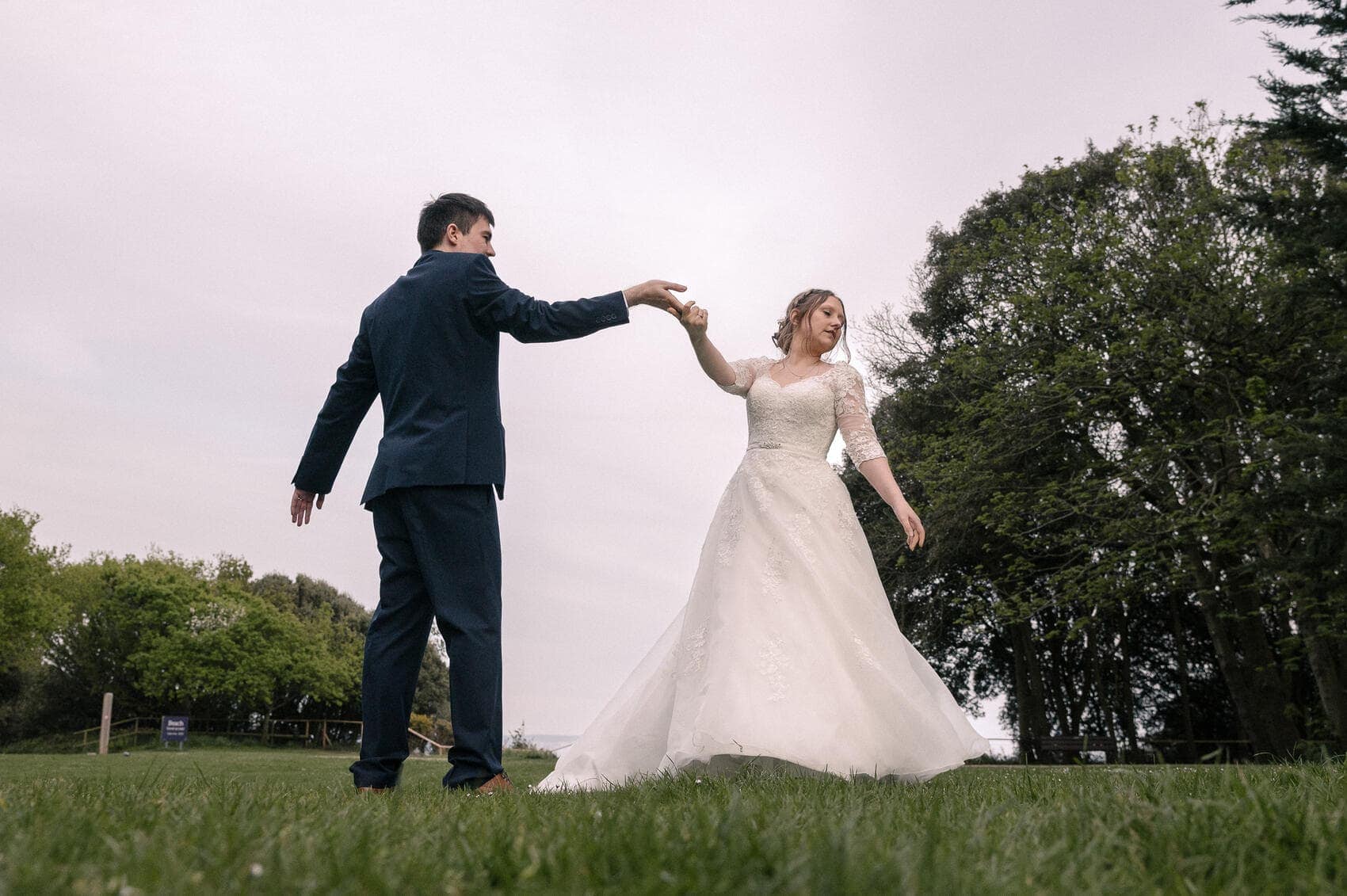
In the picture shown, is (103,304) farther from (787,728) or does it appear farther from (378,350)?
(787,728)

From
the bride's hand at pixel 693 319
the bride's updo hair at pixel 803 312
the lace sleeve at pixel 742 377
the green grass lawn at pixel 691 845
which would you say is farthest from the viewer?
the bride's updo hair at pixel 803 312

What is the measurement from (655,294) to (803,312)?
62.1 inches

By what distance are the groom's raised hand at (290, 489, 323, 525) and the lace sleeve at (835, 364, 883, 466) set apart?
10.2 ft

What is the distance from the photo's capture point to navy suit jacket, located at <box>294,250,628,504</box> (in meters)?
4.54

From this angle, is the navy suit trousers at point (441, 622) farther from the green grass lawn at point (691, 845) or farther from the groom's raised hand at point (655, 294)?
the green grass lawn at point (691, 845)

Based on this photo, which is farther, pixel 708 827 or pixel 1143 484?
pixel 1143 484

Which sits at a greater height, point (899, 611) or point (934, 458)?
point (934, 458)

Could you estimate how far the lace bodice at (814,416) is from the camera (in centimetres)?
593

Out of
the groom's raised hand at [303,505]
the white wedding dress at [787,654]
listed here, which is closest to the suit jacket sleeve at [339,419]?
the groom's raised hand at [303,505]

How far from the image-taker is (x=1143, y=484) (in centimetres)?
1773

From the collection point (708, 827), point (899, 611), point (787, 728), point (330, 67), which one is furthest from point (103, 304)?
point (708, 827)

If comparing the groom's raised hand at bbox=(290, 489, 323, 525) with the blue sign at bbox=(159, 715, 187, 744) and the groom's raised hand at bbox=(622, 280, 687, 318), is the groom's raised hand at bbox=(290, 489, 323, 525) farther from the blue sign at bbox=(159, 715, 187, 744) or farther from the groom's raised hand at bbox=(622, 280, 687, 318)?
the blue sign at bbox=(159, 715, 187, 744)

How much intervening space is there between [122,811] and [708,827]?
1.52 m

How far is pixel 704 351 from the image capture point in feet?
19.8
